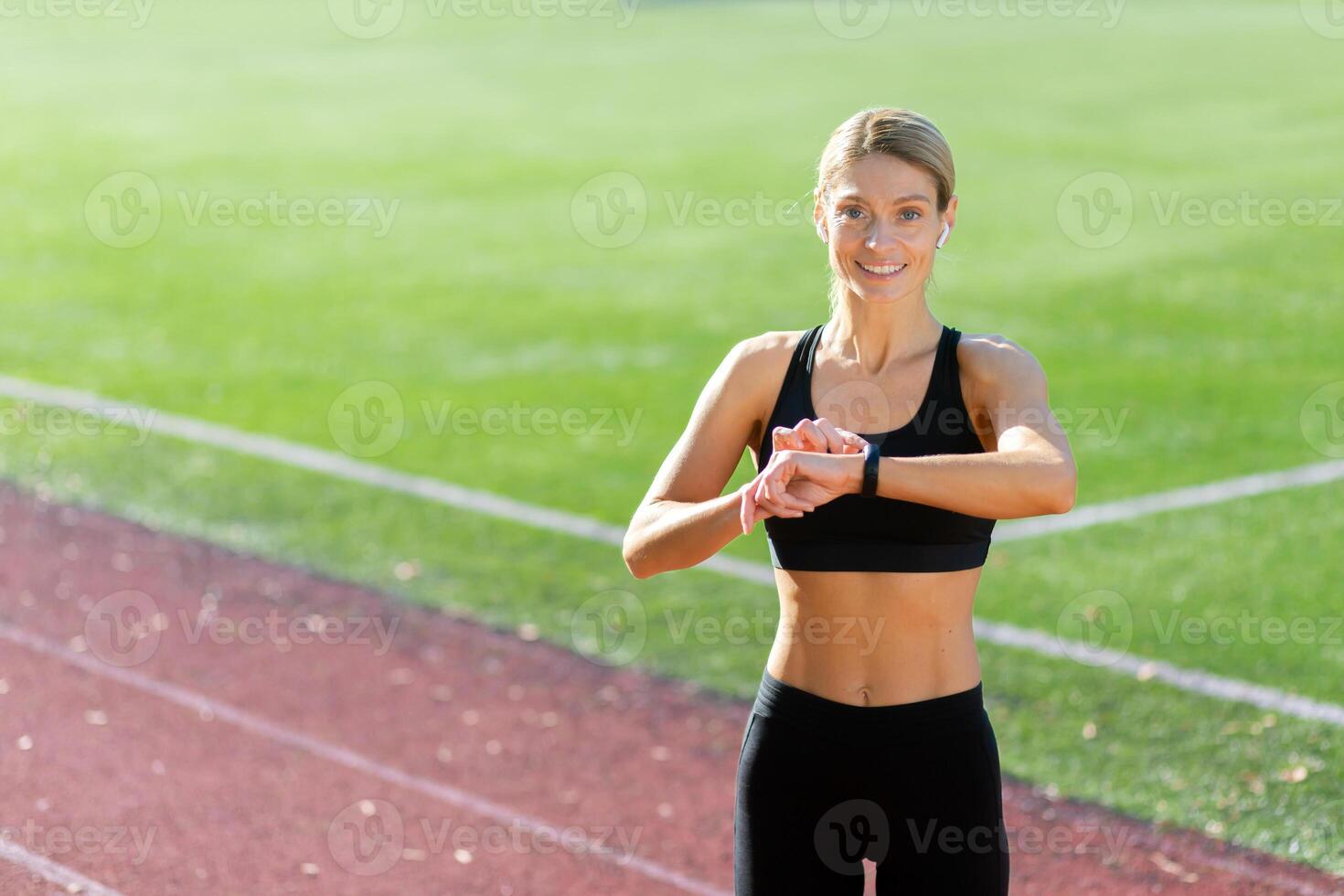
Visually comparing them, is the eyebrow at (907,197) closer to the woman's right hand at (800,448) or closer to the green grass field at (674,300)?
the woman's right hand at (800,448)

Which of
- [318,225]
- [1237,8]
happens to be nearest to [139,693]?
[318,225]

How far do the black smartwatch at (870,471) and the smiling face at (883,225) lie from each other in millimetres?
444

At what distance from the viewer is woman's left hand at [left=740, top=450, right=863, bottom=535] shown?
343 centimetres

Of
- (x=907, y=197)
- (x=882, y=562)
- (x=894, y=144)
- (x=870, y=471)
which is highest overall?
(x=894, y=144)

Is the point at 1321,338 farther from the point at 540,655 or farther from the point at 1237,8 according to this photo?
the point at 1237,8

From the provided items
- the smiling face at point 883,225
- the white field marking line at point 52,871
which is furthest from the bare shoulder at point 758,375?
the white field marking line at point 52,871

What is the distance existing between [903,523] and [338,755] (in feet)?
13.8

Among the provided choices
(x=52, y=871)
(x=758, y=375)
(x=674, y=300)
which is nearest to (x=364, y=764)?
(x=52, y=871)

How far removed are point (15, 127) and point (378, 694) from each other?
19.7m

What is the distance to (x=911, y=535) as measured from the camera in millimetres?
3723

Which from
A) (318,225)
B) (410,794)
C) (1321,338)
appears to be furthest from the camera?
(318,225)

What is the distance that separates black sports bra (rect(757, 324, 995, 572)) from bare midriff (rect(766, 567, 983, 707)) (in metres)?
0.03

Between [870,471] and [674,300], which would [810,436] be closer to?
[870,471]

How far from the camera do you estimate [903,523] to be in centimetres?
372
